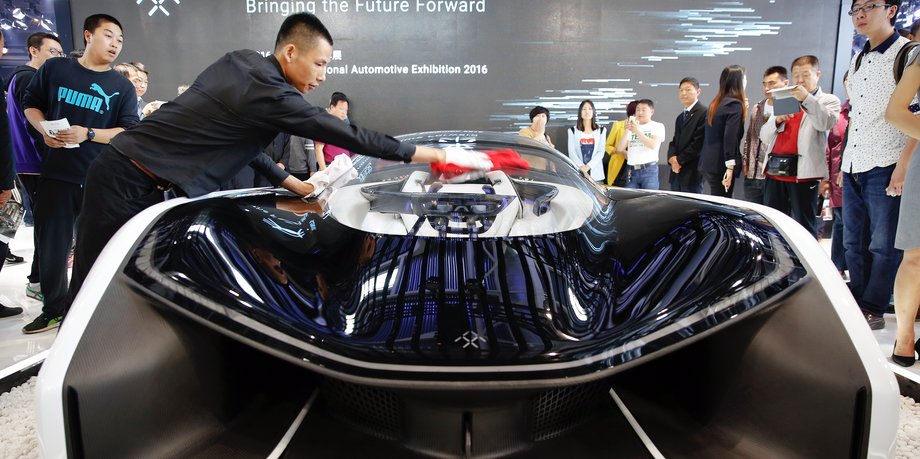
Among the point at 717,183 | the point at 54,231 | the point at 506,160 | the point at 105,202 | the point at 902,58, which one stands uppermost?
the point at 902,58

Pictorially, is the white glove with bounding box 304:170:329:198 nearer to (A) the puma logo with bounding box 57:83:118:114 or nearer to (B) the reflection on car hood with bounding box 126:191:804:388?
(B) the reflection on car hood with bounding box 126:191:804:388

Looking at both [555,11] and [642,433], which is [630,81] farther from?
[642,433]

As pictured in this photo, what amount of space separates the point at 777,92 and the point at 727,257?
2235mm

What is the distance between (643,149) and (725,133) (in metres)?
0.97

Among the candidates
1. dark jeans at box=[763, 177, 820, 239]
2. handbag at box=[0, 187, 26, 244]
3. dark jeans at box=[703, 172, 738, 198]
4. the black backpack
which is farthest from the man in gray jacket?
handbag at box=[0, 187, 26, 244]

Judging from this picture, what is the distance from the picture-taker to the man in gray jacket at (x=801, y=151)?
332cm

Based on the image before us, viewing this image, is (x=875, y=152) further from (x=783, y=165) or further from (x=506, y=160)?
(x=506, y=160)

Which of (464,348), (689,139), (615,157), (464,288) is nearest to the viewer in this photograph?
(464,348)

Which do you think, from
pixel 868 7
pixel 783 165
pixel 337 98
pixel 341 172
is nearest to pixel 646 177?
pixel 783 165

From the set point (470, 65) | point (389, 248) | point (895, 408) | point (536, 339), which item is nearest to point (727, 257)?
point (895, 408)

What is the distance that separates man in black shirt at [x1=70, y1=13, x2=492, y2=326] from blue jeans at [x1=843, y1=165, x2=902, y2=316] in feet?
6.85

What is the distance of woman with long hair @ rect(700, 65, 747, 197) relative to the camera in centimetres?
409

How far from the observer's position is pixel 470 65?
244 inches

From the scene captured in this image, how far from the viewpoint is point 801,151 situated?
3.38 m
